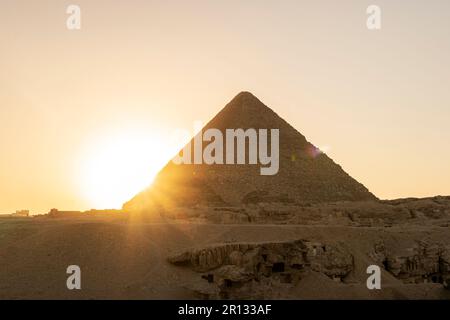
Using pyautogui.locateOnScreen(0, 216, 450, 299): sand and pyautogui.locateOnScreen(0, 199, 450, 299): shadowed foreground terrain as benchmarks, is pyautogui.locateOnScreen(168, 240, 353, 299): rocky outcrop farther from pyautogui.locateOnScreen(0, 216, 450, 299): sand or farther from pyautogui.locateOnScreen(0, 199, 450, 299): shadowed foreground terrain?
pyautogui.locateOnScreen(0, 216, 450, 299): sand

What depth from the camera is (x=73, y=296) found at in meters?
16.8

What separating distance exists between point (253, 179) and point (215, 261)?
68.0ft

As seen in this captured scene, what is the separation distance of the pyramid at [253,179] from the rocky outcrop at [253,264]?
17.2m

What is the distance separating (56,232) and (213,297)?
7.64 meters

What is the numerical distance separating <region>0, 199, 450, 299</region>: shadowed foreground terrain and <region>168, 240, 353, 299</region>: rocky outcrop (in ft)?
0.09

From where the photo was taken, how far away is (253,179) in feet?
125

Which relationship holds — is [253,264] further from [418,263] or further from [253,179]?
[253,179]

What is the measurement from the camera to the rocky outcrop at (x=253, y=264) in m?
16.3

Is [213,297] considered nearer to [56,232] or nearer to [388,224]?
[56,232]

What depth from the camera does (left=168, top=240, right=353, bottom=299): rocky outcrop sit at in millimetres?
16297

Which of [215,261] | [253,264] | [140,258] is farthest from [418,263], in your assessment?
[140,258]
